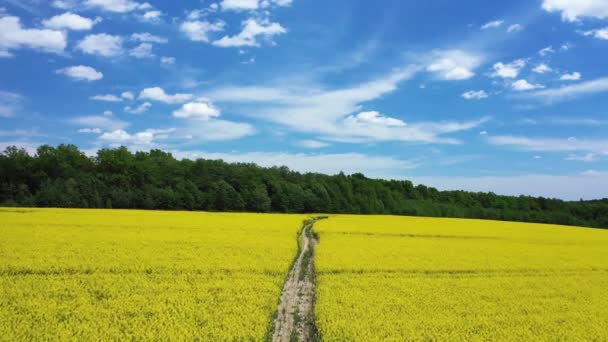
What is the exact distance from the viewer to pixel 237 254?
78.4 ft

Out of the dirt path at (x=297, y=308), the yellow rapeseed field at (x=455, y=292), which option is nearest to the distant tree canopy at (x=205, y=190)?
the yellow rapeseed field at (x=455, y=292)

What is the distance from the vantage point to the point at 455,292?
18.4m

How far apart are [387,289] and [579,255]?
21914 mm

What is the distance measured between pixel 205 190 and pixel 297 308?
227 feet

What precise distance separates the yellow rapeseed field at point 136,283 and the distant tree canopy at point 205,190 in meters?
41.0

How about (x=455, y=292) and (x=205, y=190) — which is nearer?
(x=455, y=292)

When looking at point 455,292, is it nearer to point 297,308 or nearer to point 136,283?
point 297,308

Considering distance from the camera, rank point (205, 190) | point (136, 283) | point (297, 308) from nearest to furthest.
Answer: point (297, 308), point (136, 283), point (205, 190)

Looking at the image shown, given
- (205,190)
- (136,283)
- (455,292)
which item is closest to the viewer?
(136,283)

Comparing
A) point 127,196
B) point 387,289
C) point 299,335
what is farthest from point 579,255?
point 127,196

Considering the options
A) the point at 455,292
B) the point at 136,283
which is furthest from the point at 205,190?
the point at 455,292

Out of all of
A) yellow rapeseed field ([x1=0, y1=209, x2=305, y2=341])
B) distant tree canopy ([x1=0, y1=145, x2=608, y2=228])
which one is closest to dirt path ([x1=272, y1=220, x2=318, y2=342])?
yellow rapeseed field ([x1=0, y1=209, x2=305, y2=341])

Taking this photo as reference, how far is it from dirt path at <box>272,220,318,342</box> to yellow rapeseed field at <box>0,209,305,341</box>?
467 millimetres

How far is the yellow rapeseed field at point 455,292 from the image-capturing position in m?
13.7
